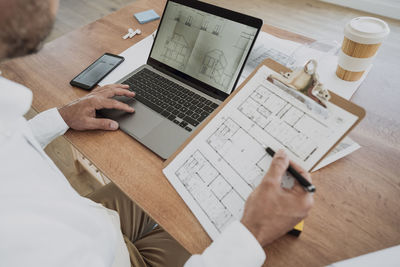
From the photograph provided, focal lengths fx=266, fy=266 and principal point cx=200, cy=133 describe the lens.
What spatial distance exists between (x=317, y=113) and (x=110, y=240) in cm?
55

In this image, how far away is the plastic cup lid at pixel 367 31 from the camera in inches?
27.1

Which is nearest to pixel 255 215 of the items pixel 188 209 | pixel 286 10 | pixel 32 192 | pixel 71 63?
pixel 188 209

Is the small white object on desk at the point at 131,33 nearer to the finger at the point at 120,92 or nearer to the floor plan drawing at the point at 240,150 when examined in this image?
the finger at the point at 120,92

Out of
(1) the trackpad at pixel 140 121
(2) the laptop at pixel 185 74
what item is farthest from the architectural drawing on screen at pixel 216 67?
(1) the trackpad at pixel 140 121

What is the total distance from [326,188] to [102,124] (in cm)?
63

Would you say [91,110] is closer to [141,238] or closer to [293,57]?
[141,238]

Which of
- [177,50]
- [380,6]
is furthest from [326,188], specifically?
[380,6]

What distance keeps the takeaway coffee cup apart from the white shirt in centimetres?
58

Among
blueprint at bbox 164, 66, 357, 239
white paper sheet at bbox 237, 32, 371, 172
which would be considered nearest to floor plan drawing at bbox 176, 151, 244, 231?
blueprint at bbox 164, 66, 357, 239

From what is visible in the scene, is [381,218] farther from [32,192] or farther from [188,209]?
[32,192]

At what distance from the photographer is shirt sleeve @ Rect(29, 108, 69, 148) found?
78cm

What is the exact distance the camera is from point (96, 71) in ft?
3.21

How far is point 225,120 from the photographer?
667 mm

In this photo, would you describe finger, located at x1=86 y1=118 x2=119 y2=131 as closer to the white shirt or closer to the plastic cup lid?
the white shirt
